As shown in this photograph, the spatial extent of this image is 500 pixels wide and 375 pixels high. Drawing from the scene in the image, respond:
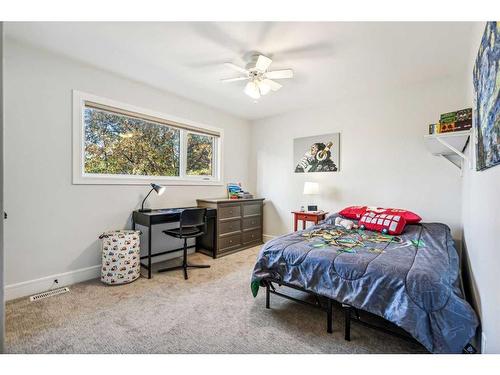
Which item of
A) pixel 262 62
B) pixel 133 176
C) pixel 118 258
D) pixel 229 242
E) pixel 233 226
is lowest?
pixel 229 242

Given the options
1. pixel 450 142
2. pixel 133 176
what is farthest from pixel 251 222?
pixel 450 142

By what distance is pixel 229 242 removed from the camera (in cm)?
372

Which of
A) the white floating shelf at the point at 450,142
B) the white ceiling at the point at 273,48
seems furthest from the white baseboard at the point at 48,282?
the white floating shelf at the point at 450,142

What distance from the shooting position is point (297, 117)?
417cm

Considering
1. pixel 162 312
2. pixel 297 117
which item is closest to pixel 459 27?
pixel 297 117

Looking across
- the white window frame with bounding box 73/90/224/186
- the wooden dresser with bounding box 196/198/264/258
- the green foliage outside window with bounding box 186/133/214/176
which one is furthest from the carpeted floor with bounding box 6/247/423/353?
the green foliage outside window with bounding box 186/133/214/176

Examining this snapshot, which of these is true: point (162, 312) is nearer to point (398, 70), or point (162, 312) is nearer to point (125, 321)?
point (125, 321)

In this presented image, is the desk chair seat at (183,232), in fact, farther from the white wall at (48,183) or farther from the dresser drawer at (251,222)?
the dresser drawer at (251,222)

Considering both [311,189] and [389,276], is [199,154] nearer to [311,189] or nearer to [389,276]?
[311,189]

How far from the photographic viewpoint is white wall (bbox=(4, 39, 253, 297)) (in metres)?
2.22

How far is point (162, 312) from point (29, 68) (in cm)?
264

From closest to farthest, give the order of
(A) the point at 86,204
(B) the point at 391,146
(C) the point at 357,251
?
(C) the point at 357,251 → (A) the point at 86,204 → (B) the point at 391,146

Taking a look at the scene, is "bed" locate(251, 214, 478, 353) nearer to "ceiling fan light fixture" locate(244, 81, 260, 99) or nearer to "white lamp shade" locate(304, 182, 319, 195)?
"white lamp shade" locate(304, 182, 319, 195)

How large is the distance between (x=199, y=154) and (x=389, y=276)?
3.23 metres
